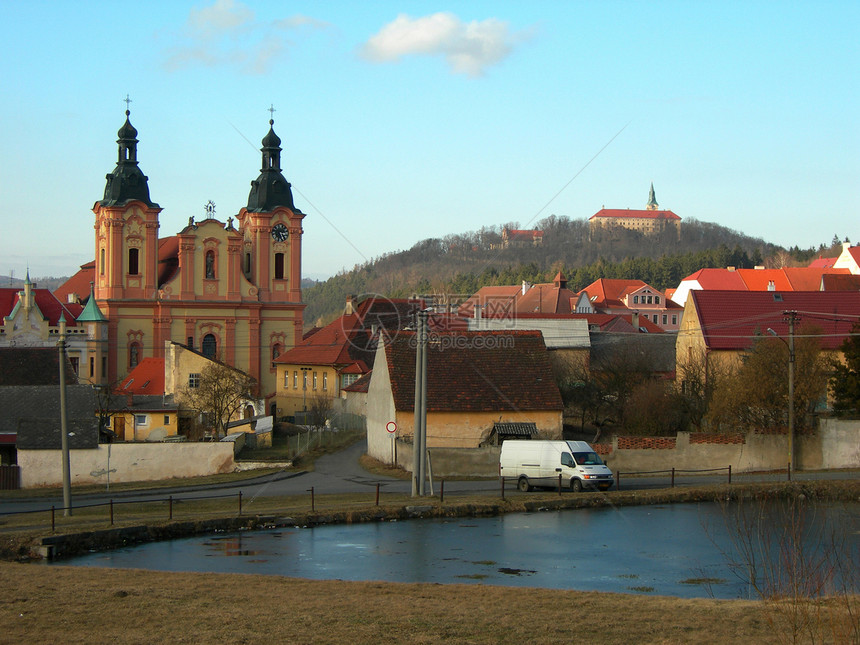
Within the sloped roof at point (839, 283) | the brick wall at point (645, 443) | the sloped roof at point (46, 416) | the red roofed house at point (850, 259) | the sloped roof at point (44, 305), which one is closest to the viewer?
the brick wall at point (645, 443)

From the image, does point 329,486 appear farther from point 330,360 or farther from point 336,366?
point 330,360

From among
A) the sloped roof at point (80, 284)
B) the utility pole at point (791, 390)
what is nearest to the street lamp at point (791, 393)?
the utility pole at point (791, 390)

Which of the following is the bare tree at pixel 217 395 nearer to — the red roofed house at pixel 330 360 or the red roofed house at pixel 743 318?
the red roofed house at pixel 330 360

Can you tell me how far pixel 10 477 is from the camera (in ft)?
110

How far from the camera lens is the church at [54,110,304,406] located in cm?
6669

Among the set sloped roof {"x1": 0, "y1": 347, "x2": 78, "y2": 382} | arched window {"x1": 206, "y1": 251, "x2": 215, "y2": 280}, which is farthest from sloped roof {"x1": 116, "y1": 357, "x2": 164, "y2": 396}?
arched window {"x1": 206, "y1": 251, "x2": 215, "y2": 280}

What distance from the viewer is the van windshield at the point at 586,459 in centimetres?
2761

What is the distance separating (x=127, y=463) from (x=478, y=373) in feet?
43.4

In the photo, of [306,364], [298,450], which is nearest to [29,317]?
[306,364]

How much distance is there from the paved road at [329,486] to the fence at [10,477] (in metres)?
3.51

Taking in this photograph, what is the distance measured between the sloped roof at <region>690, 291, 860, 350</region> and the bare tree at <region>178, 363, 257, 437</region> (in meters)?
23.1

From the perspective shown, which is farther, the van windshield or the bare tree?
the bare tree

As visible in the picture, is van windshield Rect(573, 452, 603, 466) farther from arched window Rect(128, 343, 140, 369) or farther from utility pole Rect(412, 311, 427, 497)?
arched window Rect(128, 343, 140, 369)

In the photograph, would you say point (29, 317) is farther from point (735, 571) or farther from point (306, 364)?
point (735, 571)
